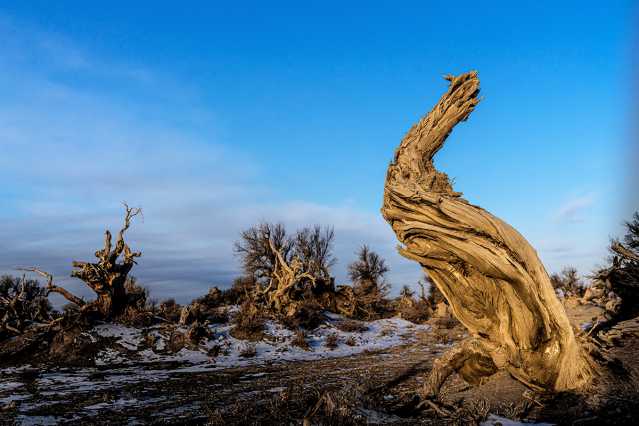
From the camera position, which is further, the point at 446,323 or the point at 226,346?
the point at 446,323

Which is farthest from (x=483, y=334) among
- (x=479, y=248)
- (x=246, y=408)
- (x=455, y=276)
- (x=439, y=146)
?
(x=246, y=408)

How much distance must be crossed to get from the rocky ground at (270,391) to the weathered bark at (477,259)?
64 cm

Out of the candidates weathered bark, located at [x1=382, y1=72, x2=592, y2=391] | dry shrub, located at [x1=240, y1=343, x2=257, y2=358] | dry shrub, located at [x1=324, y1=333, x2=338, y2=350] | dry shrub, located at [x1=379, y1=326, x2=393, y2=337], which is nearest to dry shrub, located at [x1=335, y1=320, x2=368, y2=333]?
dry shrub, located at [x1=379, y1=326, x2=393, y2=337]

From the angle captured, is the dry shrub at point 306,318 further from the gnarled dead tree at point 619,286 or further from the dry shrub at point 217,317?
the gnarled dead tree at point 619,286

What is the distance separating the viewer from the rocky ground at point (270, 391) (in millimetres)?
6996

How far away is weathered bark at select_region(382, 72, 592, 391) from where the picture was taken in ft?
23.3

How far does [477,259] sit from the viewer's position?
23.4ft

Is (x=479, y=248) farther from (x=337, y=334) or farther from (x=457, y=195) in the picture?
(x=337, y=334)

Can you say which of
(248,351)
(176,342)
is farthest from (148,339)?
(248,351)

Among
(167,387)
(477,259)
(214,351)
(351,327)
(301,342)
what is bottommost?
(167,387)

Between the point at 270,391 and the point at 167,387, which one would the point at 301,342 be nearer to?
the point at 167,387

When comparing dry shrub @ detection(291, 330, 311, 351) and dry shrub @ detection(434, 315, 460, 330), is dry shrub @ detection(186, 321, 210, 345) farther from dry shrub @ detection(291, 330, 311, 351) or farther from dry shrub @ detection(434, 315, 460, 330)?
dry shrub @ detection(434, 315, 460, 330)

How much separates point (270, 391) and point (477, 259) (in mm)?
5808

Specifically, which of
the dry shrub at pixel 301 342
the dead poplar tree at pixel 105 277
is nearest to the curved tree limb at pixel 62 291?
the dead poplar tree at pixel 105 277
